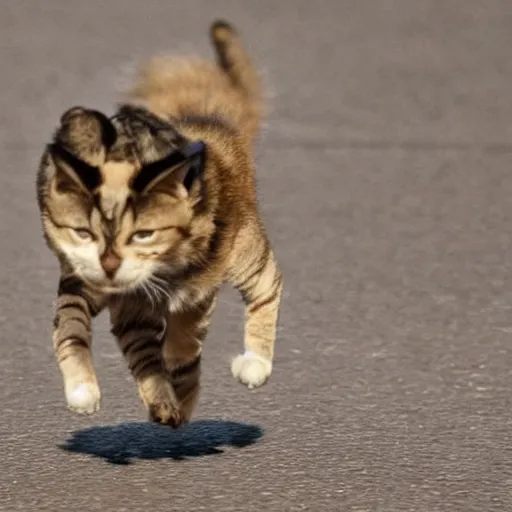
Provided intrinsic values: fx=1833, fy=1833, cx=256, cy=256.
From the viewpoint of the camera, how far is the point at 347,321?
6984 millimetres

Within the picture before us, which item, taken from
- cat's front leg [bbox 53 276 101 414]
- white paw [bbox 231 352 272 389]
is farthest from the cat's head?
white paw [bbox 231 352 272 389]

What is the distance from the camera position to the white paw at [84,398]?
503 cm

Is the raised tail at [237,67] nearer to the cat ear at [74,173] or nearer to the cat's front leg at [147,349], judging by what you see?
the cat's front leg at [147,349]

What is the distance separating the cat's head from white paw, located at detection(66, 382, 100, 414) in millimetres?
290

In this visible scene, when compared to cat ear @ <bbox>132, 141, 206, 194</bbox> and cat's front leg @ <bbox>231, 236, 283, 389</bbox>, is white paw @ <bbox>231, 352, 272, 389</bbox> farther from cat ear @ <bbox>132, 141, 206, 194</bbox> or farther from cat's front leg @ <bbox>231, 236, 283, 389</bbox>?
cat ear @ <bbox>132, 141, 206, 194</bbox>

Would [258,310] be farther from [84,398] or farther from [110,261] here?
[110,261]

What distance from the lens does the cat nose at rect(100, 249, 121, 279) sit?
480 cm

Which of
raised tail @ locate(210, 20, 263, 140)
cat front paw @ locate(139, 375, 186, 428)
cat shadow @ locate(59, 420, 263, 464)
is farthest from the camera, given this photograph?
raised tail @ locate(210, 20, 263, 140)

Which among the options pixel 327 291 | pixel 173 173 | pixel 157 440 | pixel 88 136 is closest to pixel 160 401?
pixel 157 440

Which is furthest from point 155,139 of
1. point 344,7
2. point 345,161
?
point 344,7

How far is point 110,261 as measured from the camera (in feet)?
15.7

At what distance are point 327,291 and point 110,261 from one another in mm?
2686

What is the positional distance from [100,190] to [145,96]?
1.34m

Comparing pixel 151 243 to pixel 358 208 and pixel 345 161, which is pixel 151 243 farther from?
pixel 345 161
